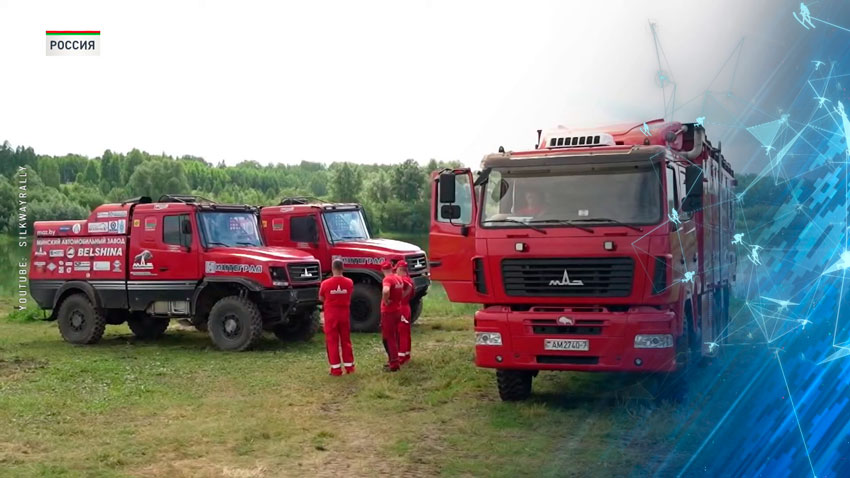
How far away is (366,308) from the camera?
58.0 ft

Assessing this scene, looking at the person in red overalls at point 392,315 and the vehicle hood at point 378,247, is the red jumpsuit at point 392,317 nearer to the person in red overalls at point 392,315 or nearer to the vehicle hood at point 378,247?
the person in red overalls at point 392,315

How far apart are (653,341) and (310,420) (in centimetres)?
374

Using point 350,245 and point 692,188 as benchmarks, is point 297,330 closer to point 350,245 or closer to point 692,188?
point 350,245

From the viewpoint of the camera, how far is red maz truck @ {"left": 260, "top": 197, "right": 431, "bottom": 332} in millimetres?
17609

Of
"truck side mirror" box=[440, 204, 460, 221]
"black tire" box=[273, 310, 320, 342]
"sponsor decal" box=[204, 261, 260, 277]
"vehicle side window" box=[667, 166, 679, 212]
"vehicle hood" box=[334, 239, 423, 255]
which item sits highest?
"vehicle side window" box=[667, 166, 679, 212]

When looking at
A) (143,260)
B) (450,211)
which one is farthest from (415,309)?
(450,211)

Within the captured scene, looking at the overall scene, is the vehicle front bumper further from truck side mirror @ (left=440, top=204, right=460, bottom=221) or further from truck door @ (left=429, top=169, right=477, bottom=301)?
truck side mirror @ (left=440, top=204, right=460, bottom=221)

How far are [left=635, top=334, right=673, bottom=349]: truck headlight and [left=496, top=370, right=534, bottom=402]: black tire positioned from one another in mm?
1620

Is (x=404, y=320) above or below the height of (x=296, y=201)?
below

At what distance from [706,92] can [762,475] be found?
3448 mm

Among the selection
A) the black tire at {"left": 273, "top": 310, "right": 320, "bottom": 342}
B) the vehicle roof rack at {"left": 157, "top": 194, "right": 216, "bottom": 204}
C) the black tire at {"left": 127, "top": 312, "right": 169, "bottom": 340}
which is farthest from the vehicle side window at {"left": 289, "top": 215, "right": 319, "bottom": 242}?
the black tire at {"left": 127, "top": 312, "right": 169, "bottom": 340}

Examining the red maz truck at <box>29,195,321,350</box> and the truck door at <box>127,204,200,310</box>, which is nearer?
the red maz truck at <box>29,195,321,350</box>

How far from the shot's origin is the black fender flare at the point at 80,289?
16.1 m

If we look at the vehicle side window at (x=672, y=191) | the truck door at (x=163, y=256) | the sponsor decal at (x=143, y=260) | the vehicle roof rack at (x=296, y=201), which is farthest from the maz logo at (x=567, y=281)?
the vehicle roof rack at (x=296, y=201)
